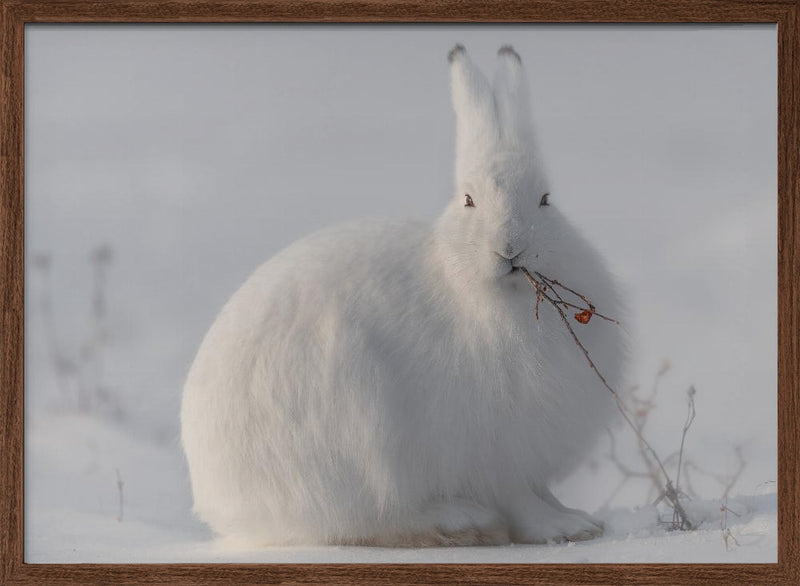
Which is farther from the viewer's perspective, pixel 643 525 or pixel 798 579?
pixel 643 525

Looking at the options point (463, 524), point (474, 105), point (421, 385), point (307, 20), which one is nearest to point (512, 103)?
point (474, 105)

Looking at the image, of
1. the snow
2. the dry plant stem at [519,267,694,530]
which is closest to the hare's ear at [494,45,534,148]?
the dry plant stem at [519,267,694,530]

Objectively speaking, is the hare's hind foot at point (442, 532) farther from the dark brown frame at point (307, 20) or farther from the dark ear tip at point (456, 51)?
the dark ear tip at point (456, 51)

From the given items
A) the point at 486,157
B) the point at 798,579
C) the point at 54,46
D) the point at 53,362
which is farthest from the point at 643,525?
the point at 54,46

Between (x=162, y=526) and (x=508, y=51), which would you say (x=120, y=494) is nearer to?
(x=162, y=526)

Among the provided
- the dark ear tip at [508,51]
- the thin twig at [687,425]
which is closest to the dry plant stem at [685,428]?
the thin twig at [687,425]

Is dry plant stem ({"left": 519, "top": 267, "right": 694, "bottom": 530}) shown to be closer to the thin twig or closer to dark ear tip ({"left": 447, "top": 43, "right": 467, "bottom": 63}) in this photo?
the thin twig

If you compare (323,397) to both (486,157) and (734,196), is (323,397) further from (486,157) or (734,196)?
(734,196)
